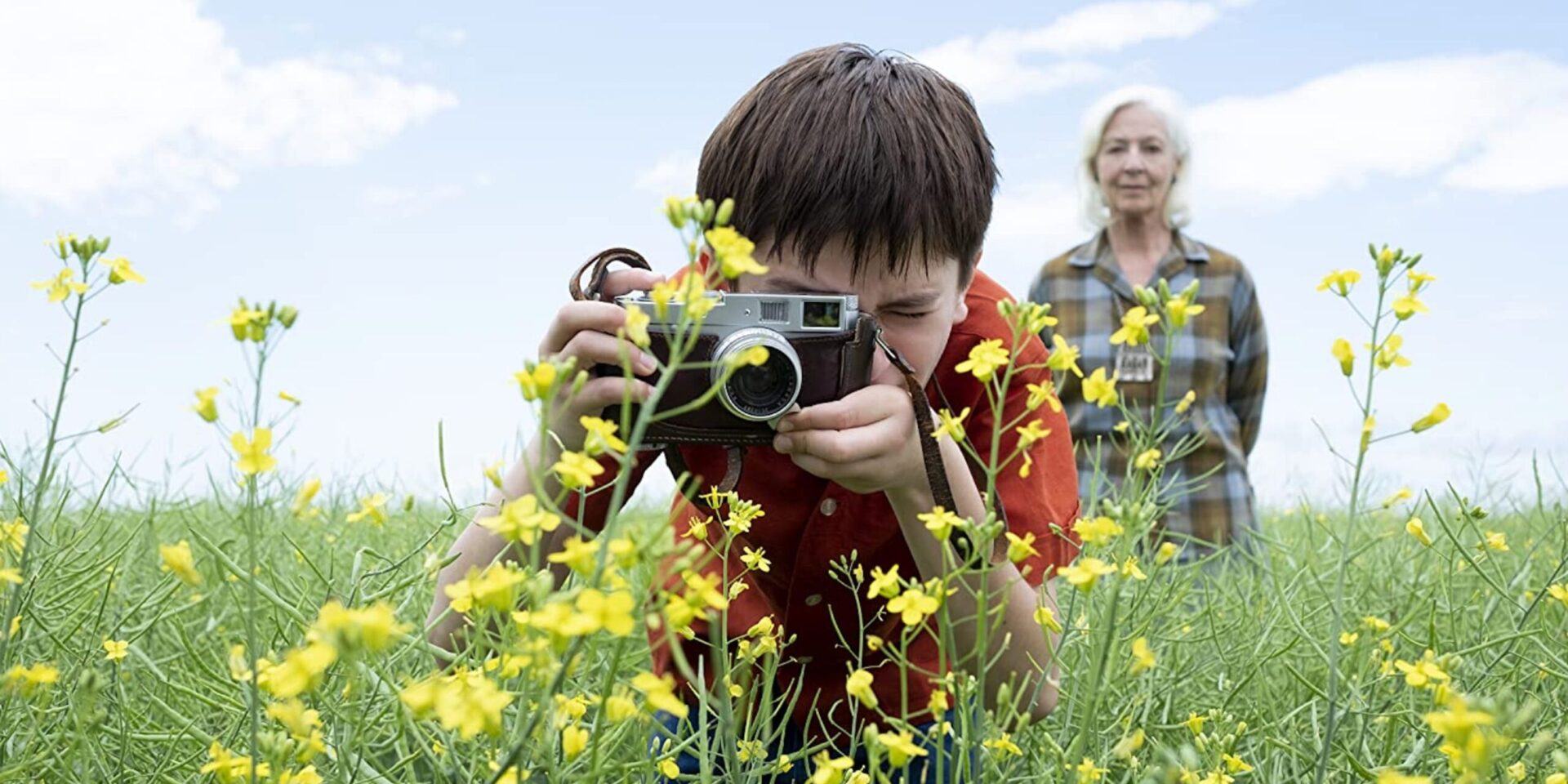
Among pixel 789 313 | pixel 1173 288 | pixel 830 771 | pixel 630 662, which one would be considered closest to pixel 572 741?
pixel 830 771

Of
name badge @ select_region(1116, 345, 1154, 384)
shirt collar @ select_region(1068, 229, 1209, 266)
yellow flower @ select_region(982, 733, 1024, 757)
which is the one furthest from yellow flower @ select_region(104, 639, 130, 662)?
shirt collar @ select_region(1068, 229, 1209, 266)

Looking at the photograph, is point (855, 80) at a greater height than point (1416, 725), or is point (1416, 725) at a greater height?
point (855, 80)

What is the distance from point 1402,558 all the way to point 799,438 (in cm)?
167

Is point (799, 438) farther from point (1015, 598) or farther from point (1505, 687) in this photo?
point (1505, 687)

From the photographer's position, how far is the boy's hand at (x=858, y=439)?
121 cm

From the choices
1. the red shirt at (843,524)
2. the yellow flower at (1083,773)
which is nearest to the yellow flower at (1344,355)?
the yellow flower at (1083,773)

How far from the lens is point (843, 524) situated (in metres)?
1.59

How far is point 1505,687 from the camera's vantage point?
141 cm

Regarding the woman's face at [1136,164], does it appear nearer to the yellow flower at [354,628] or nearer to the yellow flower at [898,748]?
the yellow flower at [898,748]

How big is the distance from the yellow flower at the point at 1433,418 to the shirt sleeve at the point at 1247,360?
9.86 feet

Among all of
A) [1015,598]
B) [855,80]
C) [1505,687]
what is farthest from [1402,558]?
[855,80]

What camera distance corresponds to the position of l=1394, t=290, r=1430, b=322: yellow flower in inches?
36.4

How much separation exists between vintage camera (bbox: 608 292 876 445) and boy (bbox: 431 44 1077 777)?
3 cm

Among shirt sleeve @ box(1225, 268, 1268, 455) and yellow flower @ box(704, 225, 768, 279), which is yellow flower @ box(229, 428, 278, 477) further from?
shirt sleeve @ box(1225, 268, 1268, 455)
